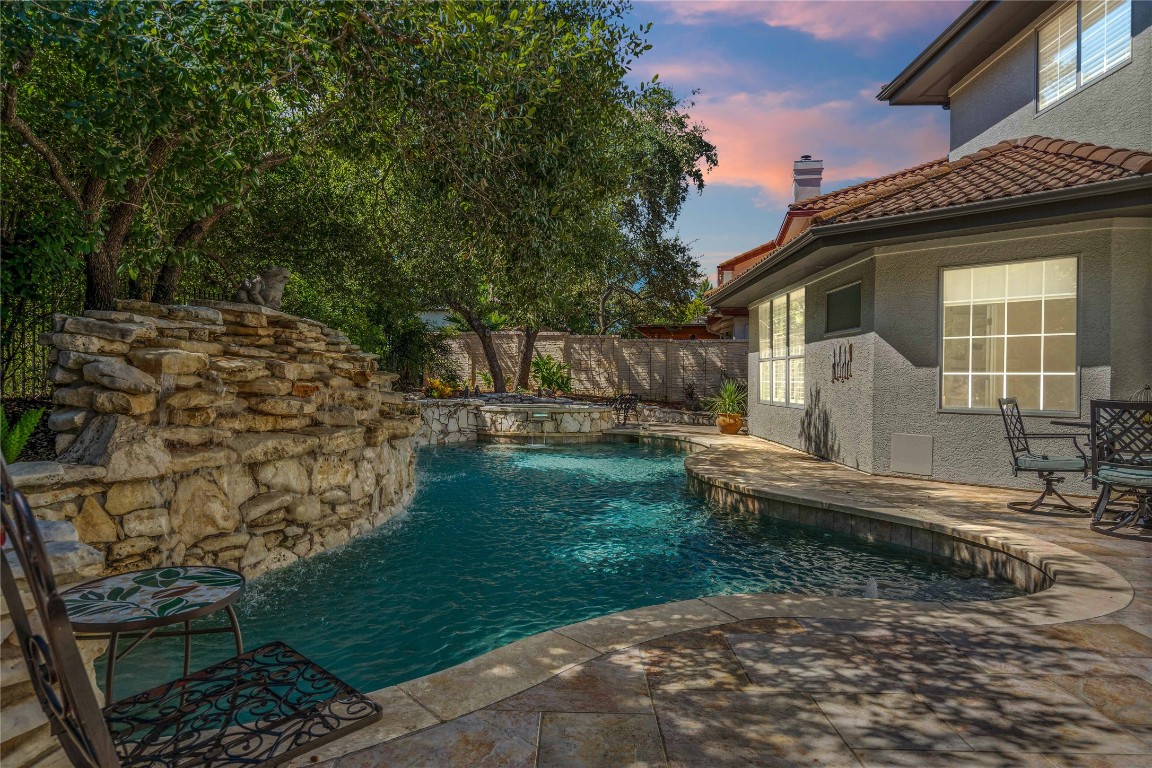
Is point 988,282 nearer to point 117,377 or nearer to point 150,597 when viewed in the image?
point 150,597

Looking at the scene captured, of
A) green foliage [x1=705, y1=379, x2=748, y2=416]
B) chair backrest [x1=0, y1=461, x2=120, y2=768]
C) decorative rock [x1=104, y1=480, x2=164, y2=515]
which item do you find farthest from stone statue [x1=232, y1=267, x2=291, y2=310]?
green foliage [x1=705, y1=379, x2=748, y2=416]

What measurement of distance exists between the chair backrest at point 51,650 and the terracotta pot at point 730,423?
12.9 m

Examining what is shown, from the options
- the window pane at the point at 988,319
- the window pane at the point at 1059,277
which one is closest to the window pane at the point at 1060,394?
the window pane at the point at 988,319

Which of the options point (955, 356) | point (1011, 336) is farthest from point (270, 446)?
point (1011, 336)

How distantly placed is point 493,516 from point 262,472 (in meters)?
2.70

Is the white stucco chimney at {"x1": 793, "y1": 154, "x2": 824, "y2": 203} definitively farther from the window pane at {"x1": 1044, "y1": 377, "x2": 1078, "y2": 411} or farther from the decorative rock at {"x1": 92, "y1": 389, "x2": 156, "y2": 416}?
the decorative rock at {"x1": 92, "y1": 389, "x2": 156, "y2": 416}

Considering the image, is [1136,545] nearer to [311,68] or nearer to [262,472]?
[262,472]

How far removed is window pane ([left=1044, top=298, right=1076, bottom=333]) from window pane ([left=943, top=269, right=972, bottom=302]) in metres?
0.80

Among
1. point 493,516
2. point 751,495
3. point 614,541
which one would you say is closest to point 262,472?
point 493,516

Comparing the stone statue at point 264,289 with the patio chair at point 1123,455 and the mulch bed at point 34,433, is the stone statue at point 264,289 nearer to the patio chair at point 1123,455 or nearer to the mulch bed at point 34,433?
the mulch bed at point 34,433

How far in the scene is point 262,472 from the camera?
4836 millimetres

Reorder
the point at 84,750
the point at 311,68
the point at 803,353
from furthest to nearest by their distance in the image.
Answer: the point at 803,353 < the point at 311,68 < the point at 84,750

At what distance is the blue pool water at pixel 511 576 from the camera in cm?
363

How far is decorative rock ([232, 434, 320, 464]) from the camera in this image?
4.68m
